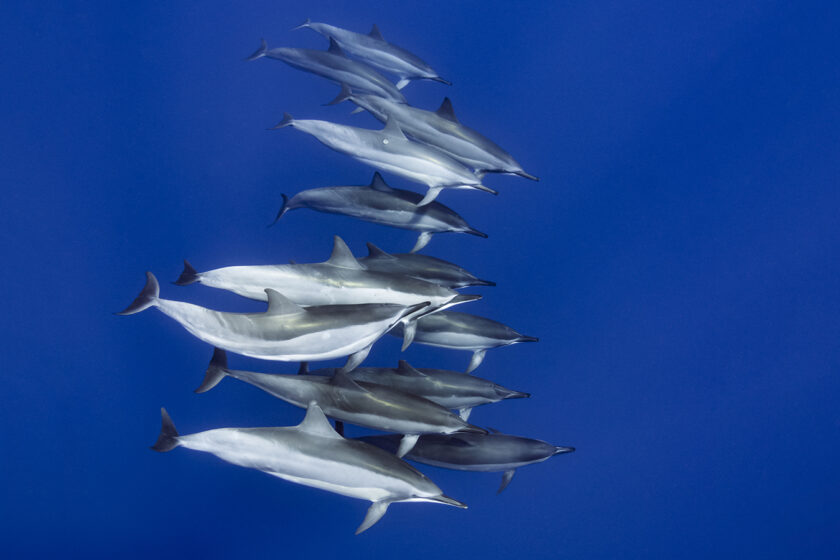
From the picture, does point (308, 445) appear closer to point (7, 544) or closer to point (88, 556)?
point (88, 556)

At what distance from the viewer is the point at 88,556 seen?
5109 millimetres

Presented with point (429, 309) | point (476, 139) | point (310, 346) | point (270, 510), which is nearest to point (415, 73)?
point (476, 139)

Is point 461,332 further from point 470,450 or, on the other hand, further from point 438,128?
point 438,128

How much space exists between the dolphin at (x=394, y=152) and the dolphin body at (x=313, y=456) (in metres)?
1.66

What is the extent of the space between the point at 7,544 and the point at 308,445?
426 cm

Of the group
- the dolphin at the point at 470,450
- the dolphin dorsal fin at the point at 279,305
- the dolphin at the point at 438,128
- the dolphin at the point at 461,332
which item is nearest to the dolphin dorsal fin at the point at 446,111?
the dolphin at the point at 438,128

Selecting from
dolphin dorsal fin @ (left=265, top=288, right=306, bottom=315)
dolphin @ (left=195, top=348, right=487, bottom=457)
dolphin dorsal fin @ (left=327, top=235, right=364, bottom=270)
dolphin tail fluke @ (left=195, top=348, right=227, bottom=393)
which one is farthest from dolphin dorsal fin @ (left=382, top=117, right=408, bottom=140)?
dolphin tail fluke @ (left=195, top=348, right=227, bottom=393)

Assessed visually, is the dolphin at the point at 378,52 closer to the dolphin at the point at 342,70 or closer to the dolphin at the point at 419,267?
the dolphin at the point at 342,70

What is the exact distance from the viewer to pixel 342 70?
432cm

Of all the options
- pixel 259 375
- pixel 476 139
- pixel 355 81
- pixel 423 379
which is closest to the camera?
pixel 259 375

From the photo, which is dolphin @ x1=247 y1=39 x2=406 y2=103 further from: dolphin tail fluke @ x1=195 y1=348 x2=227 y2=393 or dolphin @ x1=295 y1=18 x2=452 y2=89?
dolphin tail fluke @ x1=195 y1=348 x2=227 y2=393

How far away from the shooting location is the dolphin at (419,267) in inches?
137

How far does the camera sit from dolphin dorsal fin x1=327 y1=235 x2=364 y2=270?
119 inches

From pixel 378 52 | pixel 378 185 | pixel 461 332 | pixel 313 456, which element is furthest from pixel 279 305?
pixel 378 52
